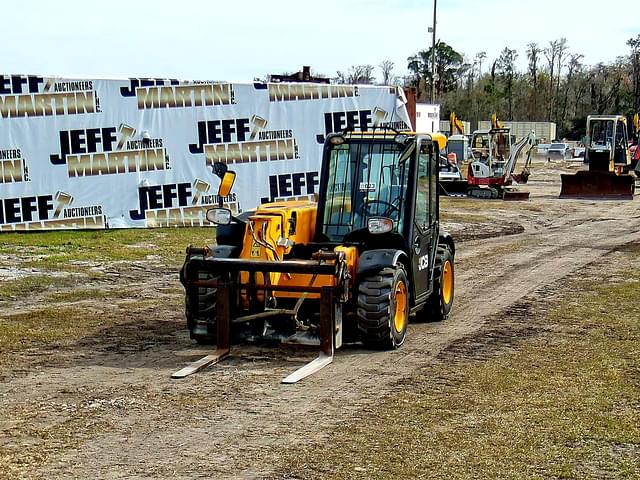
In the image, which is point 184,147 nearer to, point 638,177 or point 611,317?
point 611,317

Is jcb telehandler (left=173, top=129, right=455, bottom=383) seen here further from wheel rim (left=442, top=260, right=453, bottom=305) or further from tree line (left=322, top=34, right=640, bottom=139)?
tree line (left=322, top=34, right=640, bottom=139)

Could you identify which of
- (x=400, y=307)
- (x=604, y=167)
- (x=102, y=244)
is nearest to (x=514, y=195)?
(x=604, y=167)

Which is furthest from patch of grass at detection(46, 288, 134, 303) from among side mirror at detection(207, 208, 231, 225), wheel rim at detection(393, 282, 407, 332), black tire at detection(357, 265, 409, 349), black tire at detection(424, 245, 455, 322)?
black tire at detection(357, 265, 409, 349)

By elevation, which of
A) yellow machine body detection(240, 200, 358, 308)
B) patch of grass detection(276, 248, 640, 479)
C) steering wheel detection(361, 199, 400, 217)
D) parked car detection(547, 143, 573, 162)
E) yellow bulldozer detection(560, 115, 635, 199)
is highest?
steering wheel detection(361, 199, 400, 217)

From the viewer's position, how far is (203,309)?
372 inches

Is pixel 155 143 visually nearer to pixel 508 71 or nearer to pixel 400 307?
pixel 400 307

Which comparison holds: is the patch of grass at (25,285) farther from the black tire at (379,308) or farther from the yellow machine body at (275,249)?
the black tire at (379,308)

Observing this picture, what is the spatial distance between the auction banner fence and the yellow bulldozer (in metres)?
12.3

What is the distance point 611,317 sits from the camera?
11695mm

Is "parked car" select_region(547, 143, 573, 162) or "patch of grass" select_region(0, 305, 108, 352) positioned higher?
"patch of grass" select_region(0, 305, 108, 352)

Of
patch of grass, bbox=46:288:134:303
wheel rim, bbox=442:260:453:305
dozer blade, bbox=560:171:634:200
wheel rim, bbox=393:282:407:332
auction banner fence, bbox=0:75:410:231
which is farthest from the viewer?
dozer blade, bbox=560:171:634:200

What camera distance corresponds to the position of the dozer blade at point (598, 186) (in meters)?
33.8

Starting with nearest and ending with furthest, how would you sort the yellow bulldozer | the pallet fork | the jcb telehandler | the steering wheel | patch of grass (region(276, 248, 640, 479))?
patch of grass (region(276, 248, 640, 479)), the pallet fork, the jcb telehandler, the steering wheel, the yellow bulldozer

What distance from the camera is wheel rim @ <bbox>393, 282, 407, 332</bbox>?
9.58 m
